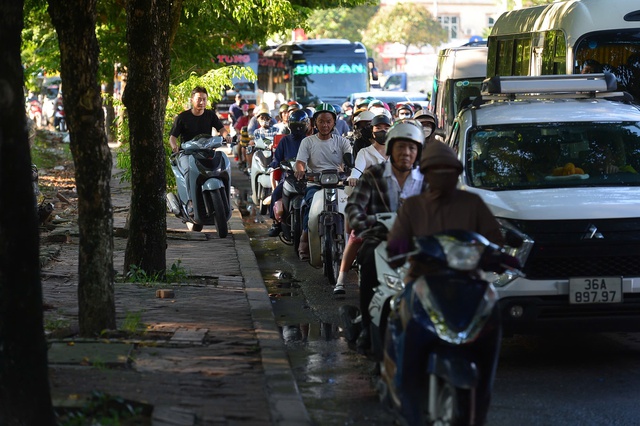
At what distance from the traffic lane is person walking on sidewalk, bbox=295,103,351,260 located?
4.14 meters

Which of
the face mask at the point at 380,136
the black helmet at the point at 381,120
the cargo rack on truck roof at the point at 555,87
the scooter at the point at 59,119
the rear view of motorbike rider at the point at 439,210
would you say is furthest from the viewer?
the scooter at the point at 59,119

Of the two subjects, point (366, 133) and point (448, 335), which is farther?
point (366, 133)

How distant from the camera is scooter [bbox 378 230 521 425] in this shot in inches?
231

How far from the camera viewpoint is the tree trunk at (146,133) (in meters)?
11.5

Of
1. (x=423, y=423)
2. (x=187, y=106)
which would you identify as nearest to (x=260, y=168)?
(x=187, y=106)

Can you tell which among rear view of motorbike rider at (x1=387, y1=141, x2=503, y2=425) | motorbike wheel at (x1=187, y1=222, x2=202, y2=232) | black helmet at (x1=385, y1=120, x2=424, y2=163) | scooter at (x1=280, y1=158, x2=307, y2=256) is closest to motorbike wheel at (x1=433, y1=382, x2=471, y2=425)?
rear view of motorbike rider at (x1=387, y1=141, x2=503, y2=425)

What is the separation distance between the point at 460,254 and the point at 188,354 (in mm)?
3089

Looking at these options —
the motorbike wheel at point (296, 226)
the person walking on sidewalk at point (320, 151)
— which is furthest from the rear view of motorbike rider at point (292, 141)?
the person walking on sidewalk at point (320, 151)

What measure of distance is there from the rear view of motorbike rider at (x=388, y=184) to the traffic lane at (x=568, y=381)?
3.59ft

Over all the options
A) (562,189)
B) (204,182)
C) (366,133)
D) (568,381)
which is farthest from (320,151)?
(568,381)

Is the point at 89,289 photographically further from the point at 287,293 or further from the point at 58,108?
the point at 58,108

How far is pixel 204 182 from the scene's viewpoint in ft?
50.5

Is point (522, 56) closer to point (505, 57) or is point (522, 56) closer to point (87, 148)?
point (505, 57)

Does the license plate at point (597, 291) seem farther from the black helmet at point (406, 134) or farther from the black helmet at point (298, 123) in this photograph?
the black helmet at point (298, 123)
